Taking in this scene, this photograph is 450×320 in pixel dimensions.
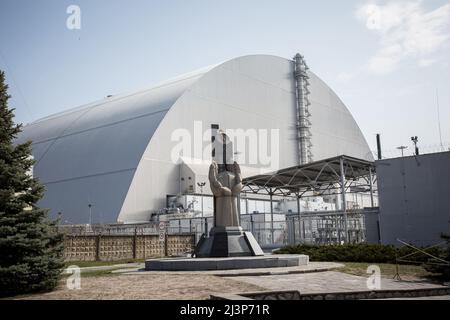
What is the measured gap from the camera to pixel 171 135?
44.2 meters

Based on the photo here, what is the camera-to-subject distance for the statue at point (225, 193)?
60.9 feet

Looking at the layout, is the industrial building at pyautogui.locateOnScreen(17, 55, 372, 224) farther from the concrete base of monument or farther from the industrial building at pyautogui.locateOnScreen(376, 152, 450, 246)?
the concrete base of monument

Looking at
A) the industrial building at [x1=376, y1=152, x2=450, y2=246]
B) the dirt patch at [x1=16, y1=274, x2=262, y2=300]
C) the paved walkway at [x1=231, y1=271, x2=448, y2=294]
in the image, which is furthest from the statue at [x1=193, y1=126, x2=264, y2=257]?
the industrial building at [x1=376, y1=152, x2=450, y2=246]

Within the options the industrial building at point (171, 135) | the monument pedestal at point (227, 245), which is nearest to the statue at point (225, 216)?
the monument pedestal at point (227, 245)

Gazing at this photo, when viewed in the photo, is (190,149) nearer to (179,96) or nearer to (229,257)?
(179,96)

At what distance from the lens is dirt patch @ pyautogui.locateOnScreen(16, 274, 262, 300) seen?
34.4 feet

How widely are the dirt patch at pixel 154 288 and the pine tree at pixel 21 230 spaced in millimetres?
683

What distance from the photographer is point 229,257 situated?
17438 millimetres

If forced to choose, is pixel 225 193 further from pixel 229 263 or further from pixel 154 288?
pixel 154 288

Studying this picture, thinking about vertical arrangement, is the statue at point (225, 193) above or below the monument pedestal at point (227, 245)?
above

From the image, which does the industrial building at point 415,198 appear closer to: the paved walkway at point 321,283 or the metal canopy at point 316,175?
the metal canopy at point 316,175
